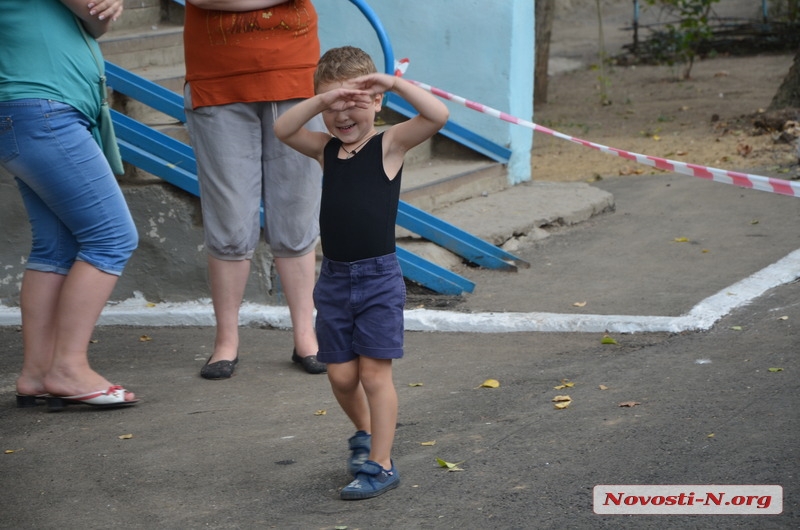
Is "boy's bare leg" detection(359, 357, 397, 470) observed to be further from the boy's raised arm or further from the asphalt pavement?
the boy's raised arm

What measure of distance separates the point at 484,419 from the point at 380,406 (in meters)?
0.67

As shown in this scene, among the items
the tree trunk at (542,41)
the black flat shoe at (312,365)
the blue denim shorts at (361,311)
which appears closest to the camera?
the blue denim shorts at (361,311)

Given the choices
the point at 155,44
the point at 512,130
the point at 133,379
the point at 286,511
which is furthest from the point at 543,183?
the point at 286,511

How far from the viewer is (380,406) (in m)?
3.28

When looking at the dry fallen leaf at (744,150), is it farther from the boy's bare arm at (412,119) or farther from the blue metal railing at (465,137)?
the boy's bare arm at (412,119)

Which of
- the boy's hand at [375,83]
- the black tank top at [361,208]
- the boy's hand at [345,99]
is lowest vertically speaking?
the black tank top at [361,208]

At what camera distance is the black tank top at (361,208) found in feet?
10.9

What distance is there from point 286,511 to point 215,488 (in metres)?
0.32

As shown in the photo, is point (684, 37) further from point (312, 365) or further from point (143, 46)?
point (312, 365)

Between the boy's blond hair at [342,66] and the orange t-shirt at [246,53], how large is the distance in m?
1.13

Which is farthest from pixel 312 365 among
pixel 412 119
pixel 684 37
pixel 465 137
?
pixel 684 37

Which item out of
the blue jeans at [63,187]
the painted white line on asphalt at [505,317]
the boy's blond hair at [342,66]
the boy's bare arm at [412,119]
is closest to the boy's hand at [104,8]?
the blue jeans at [63,187]

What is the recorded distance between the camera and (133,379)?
4641 millimetres

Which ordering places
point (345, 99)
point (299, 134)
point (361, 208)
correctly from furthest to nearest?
1. point (299, 134)
2. point (361, 208)
3. point (345, 99)
